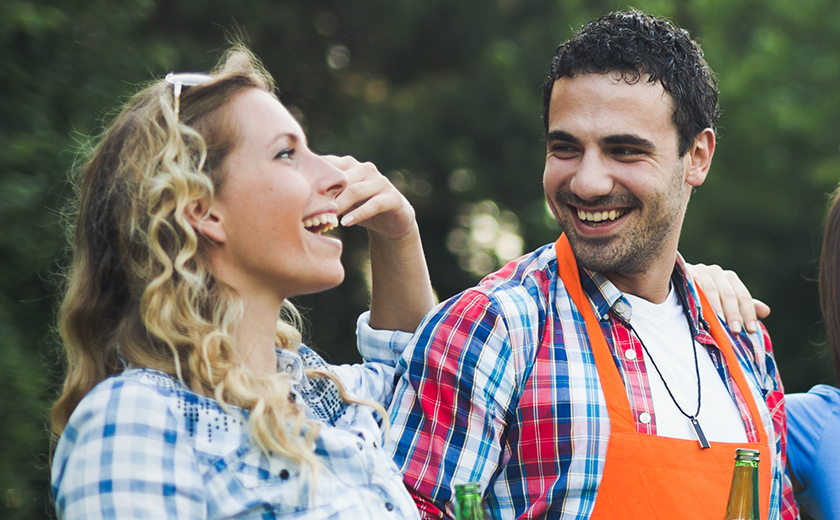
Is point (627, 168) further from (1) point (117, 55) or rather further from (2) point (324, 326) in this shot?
(2) point (324, 326)

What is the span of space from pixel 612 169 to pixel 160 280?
1.14 m

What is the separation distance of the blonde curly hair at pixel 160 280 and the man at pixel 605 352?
1.39 ft

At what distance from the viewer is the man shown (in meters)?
1.86

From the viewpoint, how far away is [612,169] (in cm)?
206

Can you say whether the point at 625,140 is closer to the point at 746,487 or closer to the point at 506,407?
the point at 506,407

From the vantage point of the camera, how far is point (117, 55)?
3.95m

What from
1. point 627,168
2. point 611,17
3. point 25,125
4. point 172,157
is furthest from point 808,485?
point 25,125

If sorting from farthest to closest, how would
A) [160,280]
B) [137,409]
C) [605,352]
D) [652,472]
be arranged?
[605,352] < [652,472] < [160,280] < [137,409]

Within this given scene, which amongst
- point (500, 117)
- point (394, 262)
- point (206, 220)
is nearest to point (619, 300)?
point (394, 262)

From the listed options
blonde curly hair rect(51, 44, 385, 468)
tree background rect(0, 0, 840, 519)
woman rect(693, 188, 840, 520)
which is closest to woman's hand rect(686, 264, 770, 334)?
woman rect(693, 188, 840, 520)

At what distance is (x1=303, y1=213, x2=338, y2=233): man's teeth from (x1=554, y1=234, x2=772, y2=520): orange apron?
0.72 meters

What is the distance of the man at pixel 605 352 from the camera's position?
186 centimetres

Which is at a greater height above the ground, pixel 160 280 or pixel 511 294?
pixel 511 294

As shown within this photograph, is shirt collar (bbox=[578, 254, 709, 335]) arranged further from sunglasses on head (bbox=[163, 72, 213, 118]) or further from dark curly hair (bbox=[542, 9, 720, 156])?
sunglasses on head (bbox=[163, 72, 213, 118])
